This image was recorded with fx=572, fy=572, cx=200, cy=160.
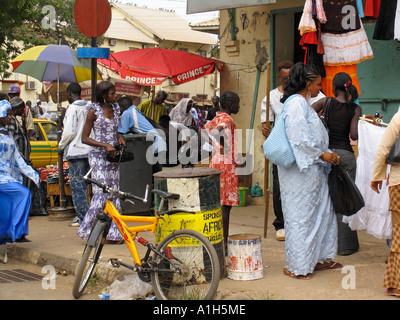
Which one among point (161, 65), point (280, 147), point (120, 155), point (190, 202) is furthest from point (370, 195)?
point (161, 65)

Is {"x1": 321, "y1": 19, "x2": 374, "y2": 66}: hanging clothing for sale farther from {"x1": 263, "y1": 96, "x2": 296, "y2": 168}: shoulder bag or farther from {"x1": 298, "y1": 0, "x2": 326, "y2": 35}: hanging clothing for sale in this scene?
{"x1": 263, "y1": 96, "x2": 296, "y2": 168}: shoulder bag

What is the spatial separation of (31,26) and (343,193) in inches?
904

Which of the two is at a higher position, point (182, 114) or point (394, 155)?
point (182, 114)

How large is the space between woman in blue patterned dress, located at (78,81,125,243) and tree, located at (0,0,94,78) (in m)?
11.2

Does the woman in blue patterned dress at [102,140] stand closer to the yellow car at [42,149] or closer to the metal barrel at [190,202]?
the metal barrel at [190,202]

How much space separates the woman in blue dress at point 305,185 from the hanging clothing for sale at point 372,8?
94.1 inches

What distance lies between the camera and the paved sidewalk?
16.3 feet

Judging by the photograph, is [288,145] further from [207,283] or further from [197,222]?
[207,283]

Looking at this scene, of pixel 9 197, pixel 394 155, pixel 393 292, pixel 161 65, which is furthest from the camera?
pixel 161 65

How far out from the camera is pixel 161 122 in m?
10.9

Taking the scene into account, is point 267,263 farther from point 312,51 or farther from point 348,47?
point 348,47

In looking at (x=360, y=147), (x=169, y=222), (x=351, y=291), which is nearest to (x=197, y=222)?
(x=169, y=222)

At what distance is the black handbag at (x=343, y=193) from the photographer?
5.34 m

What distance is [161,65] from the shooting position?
35.2 ft
